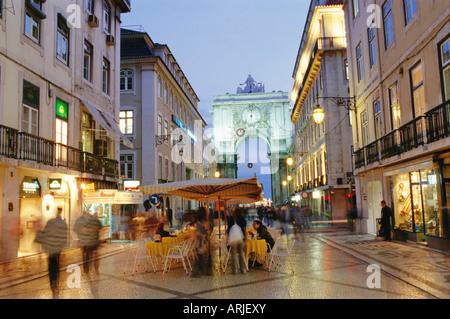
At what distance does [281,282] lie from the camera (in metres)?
8.13

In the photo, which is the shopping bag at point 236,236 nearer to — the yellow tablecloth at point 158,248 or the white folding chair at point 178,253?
the white folding chair at point 178,253

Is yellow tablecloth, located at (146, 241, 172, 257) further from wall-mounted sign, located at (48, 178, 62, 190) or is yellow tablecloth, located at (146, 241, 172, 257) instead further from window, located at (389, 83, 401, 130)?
window, located at (389, 83, 401, 130)

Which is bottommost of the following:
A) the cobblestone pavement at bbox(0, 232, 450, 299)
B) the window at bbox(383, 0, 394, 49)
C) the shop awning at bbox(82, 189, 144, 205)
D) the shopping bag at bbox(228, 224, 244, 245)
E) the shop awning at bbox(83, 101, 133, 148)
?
the cobblestone pavement at bbox(0, 232, 450, 299)

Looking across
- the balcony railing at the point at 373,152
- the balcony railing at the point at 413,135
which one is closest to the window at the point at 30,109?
the balcony railing at the point at 413,135

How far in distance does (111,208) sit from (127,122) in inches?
408

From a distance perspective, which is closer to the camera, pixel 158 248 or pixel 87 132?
pixel 158 248

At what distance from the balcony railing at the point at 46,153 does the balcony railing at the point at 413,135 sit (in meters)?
12.3

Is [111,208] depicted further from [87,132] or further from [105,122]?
[105,122]

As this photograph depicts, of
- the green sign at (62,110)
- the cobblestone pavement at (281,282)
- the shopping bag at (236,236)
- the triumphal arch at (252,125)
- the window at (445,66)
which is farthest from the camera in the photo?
the triumphal arch at (252,125)

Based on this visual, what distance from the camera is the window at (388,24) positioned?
15.1m

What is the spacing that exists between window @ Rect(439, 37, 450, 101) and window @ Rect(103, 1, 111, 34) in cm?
1615

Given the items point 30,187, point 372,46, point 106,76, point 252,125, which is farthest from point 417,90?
point 252,125

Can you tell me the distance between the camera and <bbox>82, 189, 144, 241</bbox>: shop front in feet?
55.7

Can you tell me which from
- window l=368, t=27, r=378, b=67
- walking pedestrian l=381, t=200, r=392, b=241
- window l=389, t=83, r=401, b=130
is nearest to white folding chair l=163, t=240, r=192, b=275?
walking pedestrian l=381, t=200, r=392, b=241
